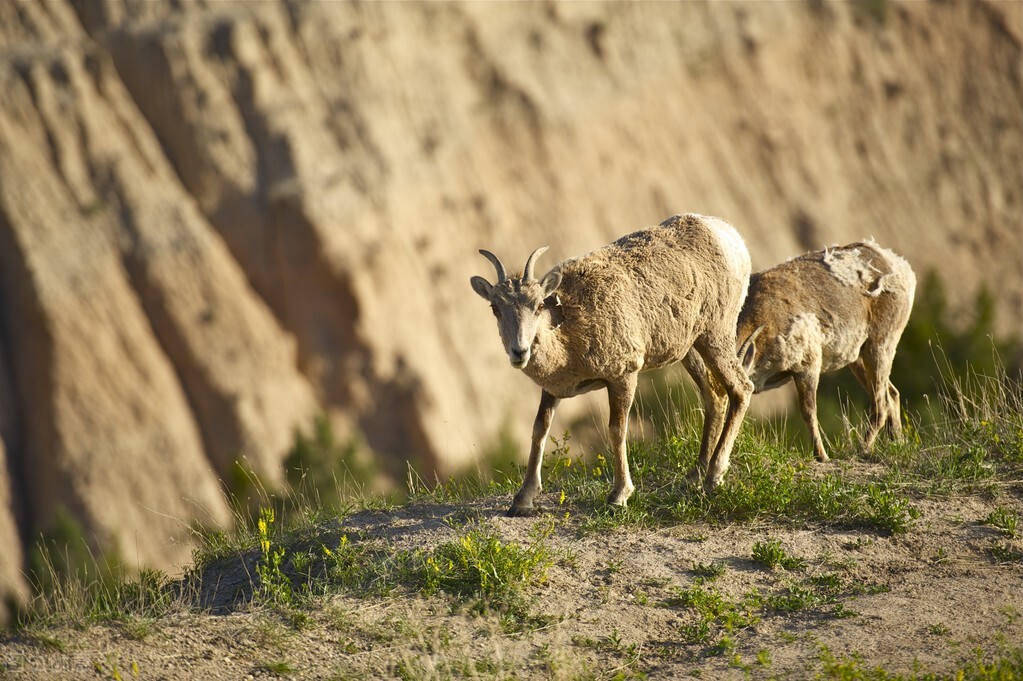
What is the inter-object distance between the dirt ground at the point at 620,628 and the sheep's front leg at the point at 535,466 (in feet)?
0.66

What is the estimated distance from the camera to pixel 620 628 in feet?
19.8

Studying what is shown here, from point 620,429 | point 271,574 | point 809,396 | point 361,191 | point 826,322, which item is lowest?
point 809,396

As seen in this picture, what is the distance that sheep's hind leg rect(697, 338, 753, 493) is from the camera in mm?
7352

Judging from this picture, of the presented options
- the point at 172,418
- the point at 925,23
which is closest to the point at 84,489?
the point at 172,418

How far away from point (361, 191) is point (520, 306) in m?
19.8

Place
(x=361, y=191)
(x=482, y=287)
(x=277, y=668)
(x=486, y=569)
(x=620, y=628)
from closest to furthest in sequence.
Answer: (x=277, y=668) → (x=620, y=628) → (x=486, y=569) → (x=482, y=287) → (x=361, y=191)

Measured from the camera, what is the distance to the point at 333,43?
87.0 feet

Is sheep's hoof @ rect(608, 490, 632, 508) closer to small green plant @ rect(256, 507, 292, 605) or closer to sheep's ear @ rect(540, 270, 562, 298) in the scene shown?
sheep's ear @ rect(540, 270, 562, 298)

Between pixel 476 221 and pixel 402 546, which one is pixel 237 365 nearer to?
pixel 476 221

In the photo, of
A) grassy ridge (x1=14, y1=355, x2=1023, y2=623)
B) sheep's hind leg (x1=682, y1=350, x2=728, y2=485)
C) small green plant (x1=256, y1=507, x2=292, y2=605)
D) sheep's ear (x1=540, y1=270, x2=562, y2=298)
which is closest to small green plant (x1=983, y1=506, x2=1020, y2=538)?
grassy ridge (x1=14, y1=355, x2=1023, y2=623)

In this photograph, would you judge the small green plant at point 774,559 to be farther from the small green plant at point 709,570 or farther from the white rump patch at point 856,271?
the white rump patch at point 856,271

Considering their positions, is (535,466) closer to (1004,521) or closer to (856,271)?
(1004,521)

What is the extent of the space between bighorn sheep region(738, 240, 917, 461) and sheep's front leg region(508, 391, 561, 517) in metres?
1.95

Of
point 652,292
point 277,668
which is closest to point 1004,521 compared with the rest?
point 652,292
